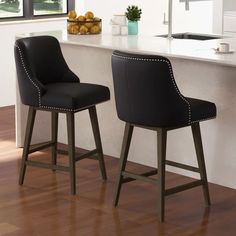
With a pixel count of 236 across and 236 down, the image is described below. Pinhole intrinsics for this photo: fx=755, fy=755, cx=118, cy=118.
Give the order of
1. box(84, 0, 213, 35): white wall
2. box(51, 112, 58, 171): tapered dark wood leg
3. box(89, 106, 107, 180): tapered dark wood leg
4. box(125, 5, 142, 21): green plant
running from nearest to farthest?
box(89, 106, 107, 180): tapered dark wood leg
box(51, 112, 58, 171): tapered dark wood leg
box(125, 5, 142, 21): green plant
box(84, 0, 213, 35): white wall

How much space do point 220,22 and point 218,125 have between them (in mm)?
3030

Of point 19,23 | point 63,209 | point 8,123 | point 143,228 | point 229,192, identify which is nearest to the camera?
point 143,228

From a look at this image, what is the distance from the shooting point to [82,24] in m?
5.76

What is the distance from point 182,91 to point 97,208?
3.34 feet

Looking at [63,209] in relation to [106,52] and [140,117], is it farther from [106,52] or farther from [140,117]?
[106,52]

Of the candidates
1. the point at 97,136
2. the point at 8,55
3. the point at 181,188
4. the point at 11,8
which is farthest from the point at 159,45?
the point at 11,8

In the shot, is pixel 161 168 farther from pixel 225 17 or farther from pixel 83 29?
pixel 225 17

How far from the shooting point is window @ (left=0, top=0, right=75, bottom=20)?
7430 millimetres

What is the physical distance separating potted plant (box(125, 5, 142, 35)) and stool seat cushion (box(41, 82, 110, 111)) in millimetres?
1041

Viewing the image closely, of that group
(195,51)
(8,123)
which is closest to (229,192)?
(195,51)

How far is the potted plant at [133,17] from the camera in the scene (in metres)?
5.63

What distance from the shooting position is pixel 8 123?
660cm

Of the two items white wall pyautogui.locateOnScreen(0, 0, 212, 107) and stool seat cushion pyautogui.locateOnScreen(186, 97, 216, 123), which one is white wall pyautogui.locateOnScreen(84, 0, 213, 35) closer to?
white wall pyautogui.locateOnScreen(0, 0, 212, 107)

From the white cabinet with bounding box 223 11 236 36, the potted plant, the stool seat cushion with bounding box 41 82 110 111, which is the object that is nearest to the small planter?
the potted plant
